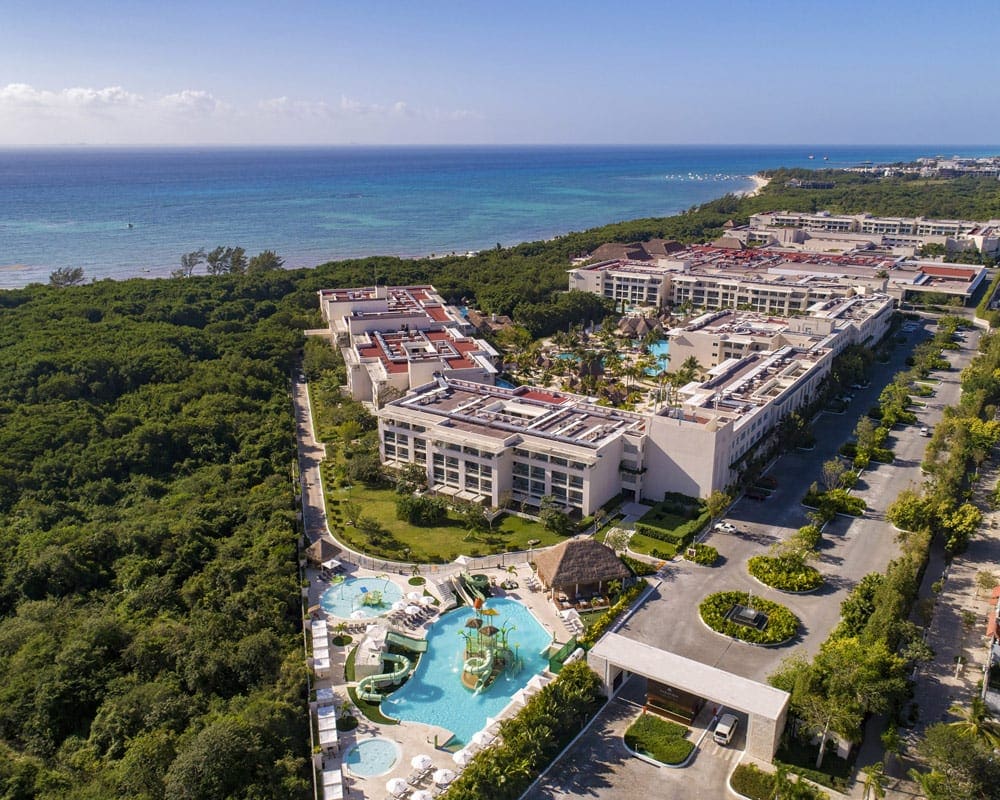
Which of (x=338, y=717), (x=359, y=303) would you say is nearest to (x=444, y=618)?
(x=338, y=717)

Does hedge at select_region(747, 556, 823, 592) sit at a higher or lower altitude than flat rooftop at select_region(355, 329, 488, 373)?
lower

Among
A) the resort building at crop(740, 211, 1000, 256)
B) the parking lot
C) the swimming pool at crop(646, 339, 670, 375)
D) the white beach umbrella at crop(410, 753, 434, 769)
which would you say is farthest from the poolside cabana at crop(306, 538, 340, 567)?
the resort building at crop(740, 211, 1000, 256)

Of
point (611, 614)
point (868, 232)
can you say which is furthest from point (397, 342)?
point (868, 232)

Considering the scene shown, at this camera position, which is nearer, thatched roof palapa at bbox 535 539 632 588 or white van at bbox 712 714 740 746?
white van at bbox 712 714 740 746

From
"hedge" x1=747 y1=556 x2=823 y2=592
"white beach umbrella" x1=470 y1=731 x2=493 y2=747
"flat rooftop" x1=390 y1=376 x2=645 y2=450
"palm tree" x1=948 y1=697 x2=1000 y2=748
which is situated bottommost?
"white beach umbrella" x1=470 y1=731 x2=493 y2=747

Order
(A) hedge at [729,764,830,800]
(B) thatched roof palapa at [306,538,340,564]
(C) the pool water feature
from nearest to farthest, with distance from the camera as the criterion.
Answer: (A) hedge at [729,764,830,800] → (C) the pool water feature → (B) thatched roof palapa at [306,538,340,564]

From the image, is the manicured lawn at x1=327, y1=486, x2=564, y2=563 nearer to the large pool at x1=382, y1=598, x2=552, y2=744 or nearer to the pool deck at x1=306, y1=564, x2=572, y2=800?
the pool deck at x1=306, y1=564, x2=572, y2=800

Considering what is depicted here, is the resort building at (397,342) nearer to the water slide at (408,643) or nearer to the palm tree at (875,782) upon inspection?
the water slide at (408,643)
